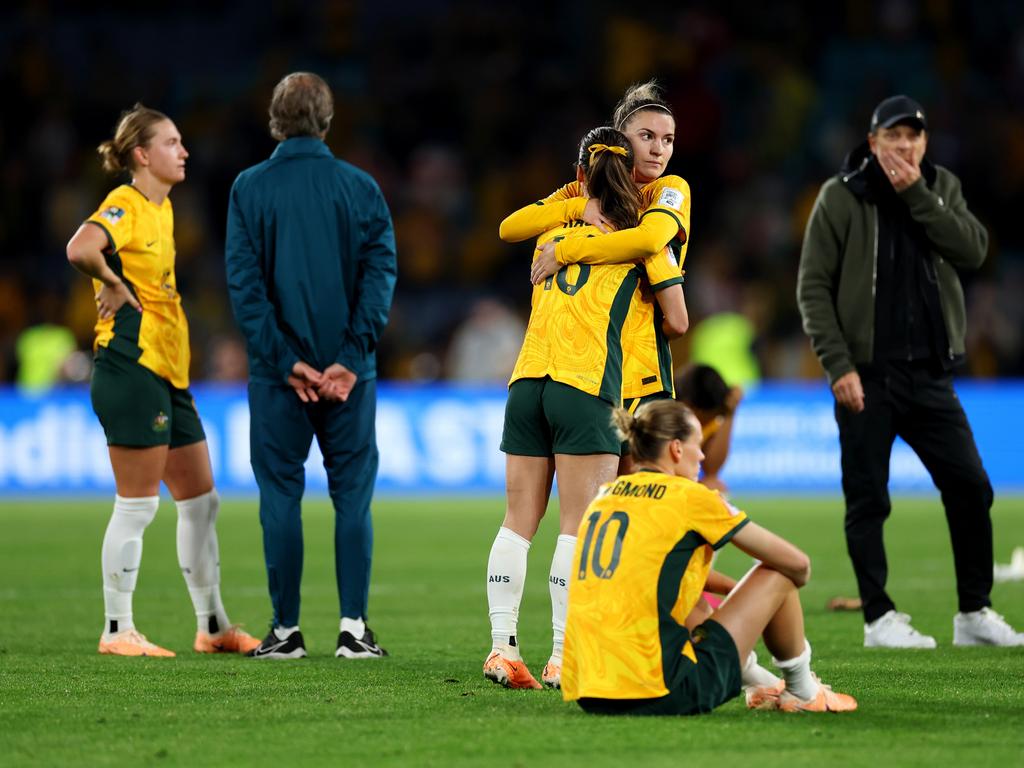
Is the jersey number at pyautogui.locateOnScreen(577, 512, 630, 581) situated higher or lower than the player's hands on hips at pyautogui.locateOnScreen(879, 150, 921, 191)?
lower

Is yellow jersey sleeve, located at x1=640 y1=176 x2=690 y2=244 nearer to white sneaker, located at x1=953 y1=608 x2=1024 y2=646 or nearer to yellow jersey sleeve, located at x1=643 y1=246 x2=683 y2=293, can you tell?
yellow jersey sleeve, located at x1=643 y1=246 x2=683 y2=293

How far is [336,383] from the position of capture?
22.2 feet

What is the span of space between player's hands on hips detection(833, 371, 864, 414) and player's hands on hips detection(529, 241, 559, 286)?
193cm

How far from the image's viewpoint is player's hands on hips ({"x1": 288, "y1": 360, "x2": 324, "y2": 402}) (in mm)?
6711

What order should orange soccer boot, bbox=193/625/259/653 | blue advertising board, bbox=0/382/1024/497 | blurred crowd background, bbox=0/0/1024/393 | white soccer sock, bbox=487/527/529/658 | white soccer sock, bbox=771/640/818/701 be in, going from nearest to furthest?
white soccer sock, bbox=771/640/818/701 < white soccer sock, bbox=487/527/529/658 < orange soccer boot, bbox=193/625/259/653 < blue advertising board, bbox=0/382/1024/497 < blurred crowd background, bbox=0/0/1024/393

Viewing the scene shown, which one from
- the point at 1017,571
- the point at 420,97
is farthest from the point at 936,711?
the point at 420,97

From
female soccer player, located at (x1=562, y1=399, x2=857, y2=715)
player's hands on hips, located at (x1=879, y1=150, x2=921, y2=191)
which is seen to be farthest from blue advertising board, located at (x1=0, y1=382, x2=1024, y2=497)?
female soccer player, located at (x1=562, y1=399, x2=857, y2=715)

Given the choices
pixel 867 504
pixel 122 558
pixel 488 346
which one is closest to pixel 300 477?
pixel 122 558

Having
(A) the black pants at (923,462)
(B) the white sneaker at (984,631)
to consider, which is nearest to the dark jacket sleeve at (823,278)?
(A) the black pants at (923,462)

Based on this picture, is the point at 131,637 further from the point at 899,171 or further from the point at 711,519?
the point at 899,171

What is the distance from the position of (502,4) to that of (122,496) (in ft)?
59.5

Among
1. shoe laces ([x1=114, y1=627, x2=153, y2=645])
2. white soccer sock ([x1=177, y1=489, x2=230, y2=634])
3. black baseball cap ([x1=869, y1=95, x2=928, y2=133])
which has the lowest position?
shoe laces ([x1=114, y1=627, x2=153, y2=645])

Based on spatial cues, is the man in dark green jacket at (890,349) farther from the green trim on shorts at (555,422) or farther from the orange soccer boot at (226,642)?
the orange soccer boot at (226,642)

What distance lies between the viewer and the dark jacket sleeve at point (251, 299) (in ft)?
22.0
